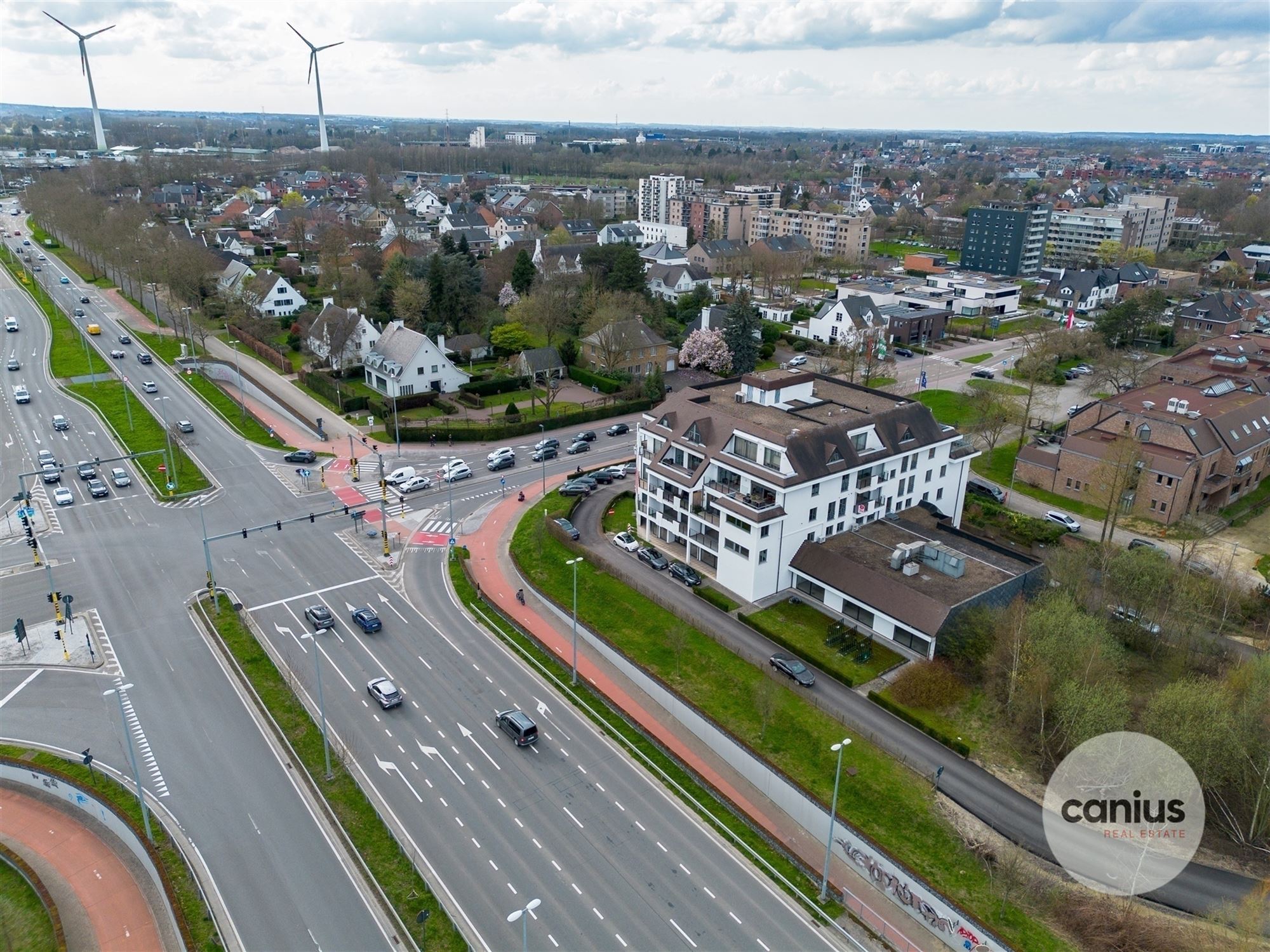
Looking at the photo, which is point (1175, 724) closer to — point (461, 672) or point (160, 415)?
point (461, 672)

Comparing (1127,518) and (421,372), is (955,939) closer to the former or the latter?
(1127,518)

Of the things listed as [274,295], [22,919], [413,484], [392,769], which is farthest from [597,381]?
[22,919]

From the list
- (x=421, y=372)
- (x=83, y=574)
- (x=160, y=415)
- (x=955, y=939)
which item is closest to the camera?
(x=955, y=939)

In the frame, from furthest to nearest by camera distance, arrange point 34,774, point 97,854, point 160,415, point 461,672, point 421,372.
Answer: point 421,372
point 160,415
point 461,672
point 34,774
point 97,854

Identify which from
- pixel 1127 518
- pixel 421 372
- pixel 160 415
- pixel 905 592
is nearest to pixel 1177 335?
pixel 1127 518

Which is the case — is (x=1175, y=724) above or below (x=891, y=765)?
above

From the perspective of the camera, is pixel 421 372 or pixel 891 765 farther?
pixel 421 372

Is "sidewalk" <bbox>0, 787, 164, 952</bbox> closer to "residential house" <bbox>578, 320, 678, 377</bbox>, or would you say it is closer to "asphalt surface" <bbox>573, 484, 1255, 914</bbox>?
"asphalt surface" <bbox>573, 484, 1255, 914</bbox>
